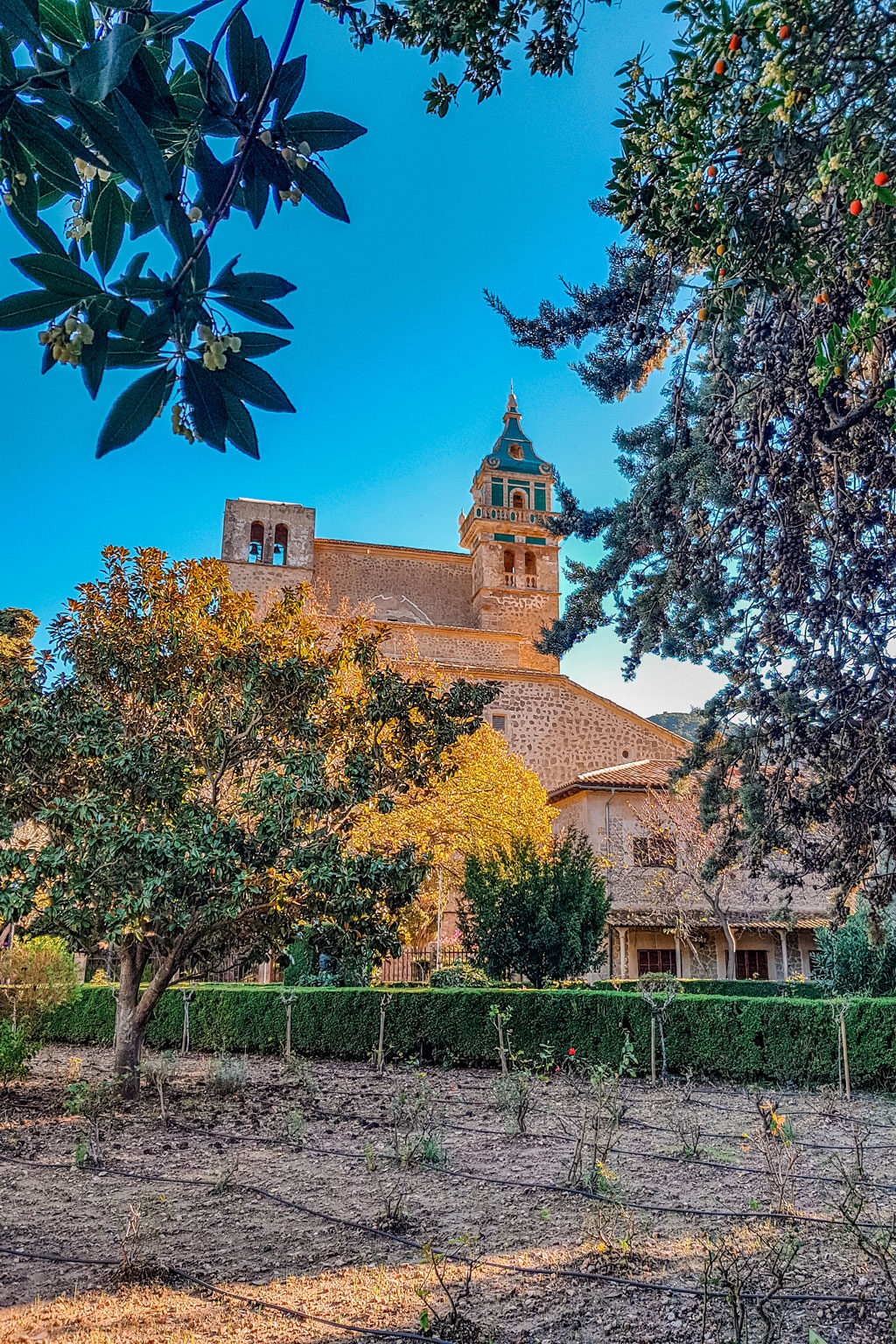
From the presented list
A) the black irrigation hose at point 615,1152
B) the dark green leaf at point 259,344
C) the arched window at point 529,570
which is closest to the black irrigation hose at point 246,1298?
the black irrigation hose at point 615,1152

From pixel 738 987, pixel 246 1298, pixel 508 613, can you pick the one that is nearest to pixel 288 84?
pixel 246 1298

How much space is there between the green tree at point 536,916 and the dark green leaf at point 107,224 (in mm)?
13994

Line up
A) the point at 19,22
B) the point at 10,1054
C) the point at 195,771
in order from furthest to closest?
the point at 10,1054 → the point at 195,771 → the point at 19,22

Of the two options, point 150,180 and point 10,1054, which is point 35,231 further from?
point 10,1054

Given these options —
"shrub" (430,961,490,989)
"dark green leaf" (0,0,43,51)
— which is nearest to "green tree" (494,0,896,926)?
"dark green leaf" (0,0,43,51)

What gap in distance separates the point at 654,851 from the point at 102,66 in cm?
2374

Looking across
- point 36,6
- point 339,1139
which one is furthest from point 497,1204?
point 36,6

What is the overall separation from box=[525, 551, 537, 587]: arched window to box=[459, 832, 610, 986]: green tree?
21283 mm

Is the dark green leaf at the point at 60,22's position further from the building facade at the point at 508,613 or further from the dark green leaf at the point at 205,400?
the building facade at the point at 508,613

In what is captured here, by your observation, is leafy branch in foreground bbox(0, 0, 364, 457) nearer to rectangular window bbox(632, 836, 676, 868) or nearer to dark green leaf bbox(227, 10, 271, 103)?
dark green leaf bbox(227, 10, 271, 103)

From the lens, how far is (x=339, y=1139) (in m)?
8.27

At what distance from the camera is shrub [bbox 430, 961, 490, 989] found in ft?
51.1

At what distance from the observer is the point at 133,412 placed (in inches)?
55.4

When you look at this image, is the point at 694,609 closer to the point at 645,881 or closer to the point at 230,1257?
the point at 230,1257
